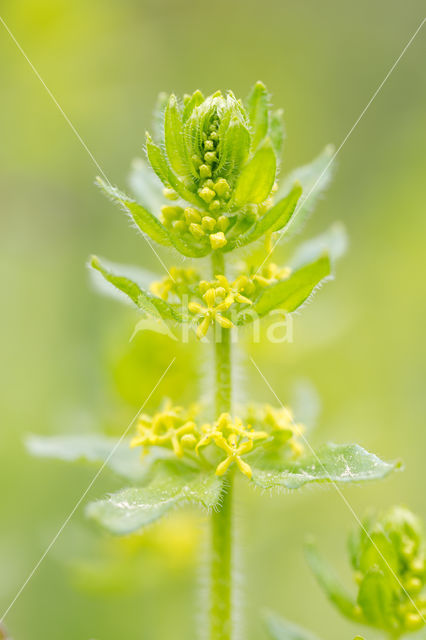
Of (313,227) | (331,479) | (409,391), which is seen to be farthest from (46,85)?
(331,479)

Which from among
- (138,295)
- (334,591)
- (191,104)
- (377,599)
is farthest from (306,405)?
(191,104)

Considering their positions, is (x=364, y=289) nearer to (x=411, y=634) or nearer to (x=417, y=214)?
(x=417, y=214)

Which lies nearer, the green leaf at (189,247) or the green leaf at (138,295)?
the green leaf at (138,295)

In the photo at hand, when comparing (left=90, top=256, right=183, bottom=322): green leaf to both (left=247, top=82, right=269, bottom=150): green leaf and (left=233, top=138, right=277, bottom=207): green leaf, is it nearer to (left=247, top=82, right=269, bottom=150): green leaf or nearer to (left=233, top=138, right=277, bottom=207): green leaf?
(left=233, top=138, right=277, bottom=207): green leaf

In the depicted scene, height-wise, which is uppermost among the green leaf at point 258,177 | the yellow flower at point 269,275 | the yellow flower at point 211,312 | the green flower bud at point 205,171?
the green flower bud at point 205,171

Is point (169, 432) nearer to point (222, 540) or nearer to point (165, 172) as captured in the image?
point (222, 540)

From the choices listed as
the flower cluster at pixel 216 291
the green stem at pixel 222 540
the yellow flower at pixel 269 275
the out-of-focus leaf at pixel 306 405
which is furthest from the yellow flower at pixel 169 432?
the out-of-focus leaf at pixel 306 405

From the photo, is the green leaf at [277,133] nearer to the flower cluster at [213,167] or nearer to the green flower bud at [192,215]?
the flower cluster at [213,167]
